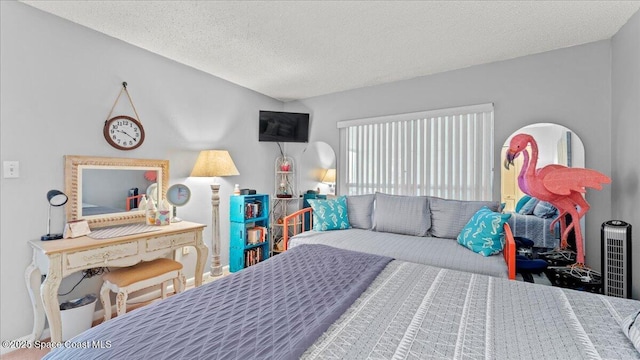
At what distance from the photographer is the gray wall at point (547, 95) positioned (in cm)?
234

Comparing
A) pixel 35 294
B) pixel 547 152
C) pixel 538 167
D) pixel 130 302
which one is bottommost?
pixel 130 302

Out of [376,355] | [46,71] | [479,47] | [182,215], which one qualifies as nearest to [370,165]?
[479,47]

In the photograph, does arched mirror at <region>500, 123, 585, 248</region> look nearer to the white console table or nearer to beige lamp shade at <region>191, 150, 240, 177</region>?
beige lamp shade at <region>191, 150, 240, 177</region>

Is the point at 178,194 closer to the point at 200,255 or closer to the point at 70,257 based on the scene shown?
the point at 200,255

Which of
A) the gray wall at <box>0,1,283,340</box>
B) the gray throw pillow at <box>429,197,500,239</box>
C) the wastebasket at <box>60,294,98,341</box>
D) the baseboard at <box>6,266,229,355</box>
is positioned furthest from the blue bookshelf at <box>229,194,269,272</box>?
the gray throw pillow at <box>429,197,500,239</box>

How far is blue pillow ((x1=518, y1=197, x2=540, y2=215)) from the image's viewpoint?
8.43 ft

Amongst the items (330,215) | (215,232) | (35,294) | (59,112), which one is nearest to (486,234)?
(330,215)

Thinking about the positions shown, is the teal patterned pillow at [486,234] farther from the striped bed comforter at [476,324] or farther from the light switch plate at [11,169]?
the light switch plate at [11,169]

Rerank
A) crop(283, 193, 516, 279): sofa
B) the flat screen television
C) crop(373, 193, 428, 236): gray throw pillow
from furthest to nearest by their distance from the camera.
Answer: the flat screen television, crop(373, 193, 428, 236): gray throw pillow, crop(283, 193, 516, 279): sofa

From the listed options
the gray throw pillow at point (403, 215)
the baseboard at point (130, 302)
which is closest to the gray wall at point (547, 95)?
the gray throw pillow at point (403, 215)

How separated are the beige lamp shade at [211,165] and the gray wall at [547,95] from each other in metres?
2.16

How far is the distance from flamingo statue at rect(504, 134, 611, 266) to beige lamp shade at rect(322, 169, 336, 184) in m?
2.07

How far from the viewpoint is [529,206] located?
8.52ft

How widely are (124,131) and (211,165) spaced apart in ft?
2.67
